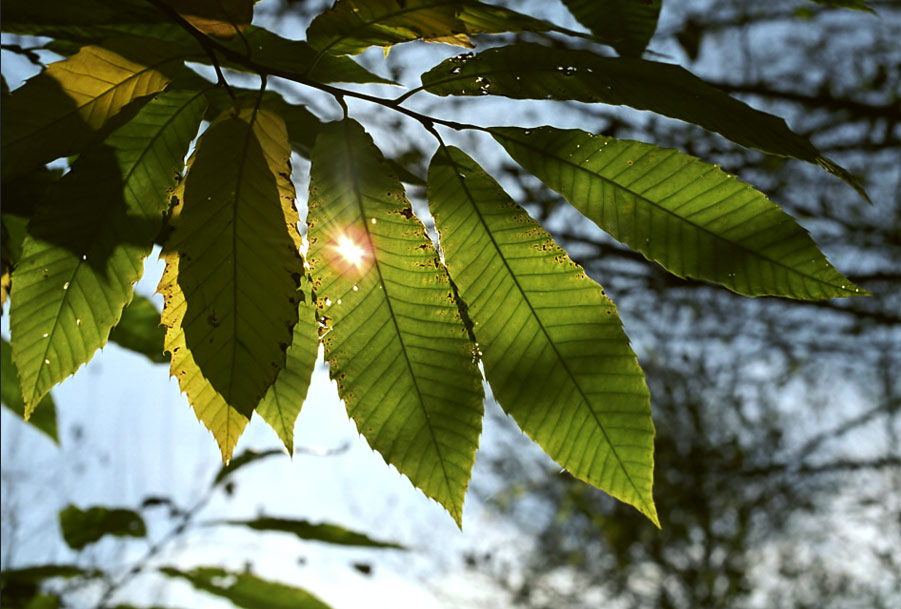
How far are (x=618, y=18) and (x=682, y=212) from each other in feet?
0.76

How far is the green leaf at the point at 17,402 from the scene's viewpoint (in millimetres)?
825

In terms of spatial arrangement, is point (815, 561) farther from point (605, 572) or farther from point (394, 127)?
point (394, 127)

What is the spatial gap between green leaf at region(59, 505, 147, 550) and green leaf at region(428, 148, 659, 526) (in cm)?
87

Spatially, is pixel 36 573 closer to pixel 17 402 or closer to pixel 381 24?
pixel 17 402

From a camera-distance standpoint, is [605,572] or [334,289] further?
[605,572]

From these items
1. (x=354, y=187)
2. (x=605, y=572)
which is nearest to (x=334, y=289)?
(x=354, y=187)

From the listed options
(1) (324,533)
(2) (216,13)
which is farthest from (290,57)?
(1) (324,533)

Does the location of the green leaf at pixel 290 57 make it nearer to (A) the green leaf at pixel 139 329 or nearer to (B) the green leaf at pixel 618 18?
(B) the green leaf at pixel 618 18

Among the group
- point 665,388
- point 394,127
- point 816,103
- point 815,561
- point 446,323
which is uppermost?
point 446,323

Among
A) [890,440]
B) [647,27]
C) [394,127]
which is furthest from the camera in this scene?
[890,440]

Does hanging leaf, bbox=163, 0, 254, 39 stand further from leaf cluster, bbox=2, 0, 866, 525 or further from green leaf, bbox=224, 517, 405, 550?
green leaf, bbox=224, 517, 405, 550

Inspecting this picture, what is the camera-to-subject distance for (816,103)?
182 cm

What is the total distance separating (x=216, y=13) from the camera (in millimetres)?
451

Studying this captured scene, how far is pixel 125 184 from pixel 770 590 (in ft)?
27.8
